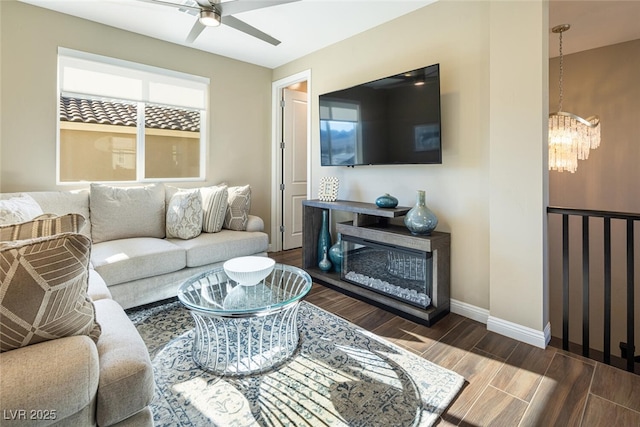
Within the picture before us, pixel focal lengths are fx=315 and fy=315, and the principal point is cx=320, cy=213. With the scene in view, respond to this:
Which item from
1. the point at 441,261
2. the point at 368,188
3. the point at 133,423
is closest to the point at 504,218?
the point at 441,261

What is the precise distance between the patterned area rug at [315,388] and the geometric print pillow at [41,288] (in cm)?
78

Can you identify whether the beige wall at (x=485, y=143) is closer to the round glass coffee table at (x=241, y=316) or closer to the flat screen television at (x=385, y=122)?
the flat screen television at (x=385, y=122)

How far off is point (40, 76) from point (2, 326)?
304cm

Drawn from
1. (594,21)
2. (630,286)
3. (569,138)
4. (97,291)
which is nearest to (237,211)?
(97,291)

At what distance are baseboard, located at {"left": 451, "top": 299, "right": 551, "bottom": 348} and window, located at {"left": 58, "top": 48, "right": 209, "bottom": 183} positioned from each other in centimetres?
329

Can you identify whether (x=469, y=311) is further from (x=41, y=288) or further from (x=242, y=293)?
(x=41, y=288)

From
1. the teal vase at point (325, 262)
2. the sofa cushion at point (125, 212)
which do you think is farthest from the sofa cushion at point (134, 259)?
the teal vase at point (325, 262)

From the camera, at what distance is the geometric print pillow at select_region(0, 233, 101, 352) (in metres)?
0.87

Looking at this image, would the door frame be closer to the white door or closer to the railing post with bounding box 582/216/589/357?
the white door

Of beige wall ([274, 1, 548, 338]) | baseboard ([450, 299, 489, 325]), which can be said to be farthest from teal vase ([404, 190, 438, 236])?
baseboard ([450, 299, 489, 325])

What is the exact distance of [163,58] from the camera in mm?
3564

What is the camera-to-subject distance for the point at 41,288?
0.91 m

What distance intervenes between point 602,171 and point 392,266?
290 cm

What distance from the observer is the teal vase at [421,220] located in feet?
8.22
